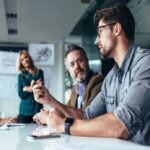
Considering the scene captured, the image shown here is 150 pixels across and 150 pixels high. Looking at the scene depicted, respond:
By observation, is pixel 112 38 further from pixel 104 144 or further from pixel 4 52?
pixel 4 52

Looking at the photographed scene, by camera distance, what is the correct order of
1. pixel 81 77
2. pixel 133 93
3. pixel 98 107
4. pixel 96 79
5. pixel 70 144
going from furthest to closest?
pixel 81 77 → pixel 96 79 → pixel 98 107 → pixel 133 93 → pixel 70 144

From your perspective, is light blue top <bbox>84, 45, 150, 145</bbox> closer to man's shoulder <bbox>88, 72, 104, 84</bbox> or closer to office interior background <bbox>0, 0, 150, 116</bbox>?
man's shoulder <bbox>88, 72, 104, 84</bbox>

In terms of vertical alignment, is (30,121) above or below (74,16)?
below

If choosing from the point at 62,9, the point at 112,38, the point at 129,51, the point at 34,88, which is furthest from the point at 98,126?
the point at 62,9

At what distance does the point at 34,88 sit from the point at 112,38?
590 millimetres

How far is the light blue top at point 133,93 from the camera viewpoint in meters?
1.15

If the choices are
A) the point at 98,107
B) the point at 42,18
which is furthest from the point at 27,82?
the point at 98,107

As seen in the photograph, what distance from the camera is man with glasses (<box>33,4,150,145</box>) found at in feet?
3.76

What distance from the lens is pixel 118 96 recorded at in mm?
1416

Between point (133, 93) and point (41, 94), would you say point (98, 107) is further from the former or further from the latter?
point (133, 93)

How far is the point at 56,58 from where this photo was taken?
482cm

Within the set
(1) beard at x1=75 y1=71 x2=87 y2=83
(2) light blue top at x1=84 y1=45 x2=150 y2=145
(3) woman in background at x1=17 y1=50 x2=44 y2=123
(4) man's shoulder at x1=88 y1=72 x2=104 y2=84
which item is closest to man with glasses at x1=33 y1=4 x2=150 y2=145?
A: (2) light blue top at x1=84 y1=45 x2=150 y2=145

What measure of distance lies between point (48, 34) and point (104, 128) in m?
3.75

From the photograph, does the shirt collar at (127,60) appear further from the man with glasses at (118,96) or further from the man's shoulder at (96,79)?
the man's shoulder at (96,79)
